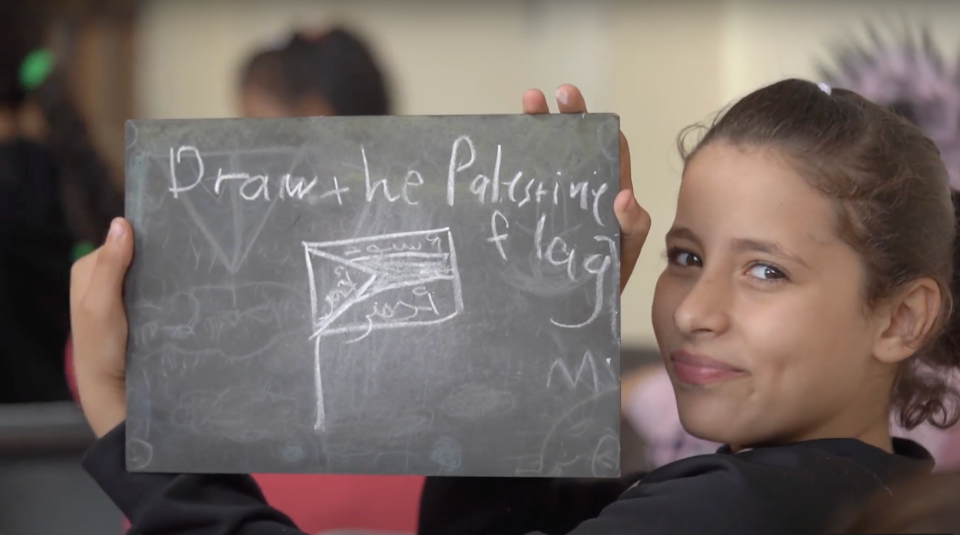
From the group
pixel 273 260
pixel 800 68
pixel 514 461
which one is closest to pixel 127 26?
pixel 800 68

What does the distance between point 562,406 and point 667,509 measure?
6.5 inches

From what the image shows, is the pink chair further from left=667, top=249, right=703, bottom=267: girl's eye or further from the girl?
left=667, top=249, right=703, bottom=267: girl's eye

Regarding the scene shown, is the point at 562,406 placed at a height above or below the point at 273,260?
below

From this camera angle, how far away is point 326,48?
2.24 m

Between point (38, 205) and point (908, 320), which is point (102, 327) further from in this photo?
point (38, 205)

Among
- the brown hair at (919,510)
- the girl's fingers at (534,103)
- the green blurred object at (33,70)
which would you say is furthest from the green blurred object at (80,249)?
the brown hair at (919,510)

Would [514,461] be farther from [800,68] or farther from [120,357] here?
[800,68]

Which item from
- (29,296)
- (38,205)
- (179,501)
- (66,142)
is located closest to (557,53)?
(66,142)

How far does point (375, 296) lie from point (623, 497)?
Answer: 1.26 ft

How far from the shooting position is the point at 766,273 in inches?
49.0

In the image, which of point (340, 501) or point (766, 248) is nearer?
point (766, 248)

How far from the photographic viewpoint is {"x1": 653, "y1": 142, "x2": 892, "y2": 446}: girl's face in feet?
4.03

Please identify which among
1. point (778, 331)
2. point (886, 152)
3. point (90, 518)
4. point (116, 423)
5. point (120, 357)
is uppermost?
point (886, 152)

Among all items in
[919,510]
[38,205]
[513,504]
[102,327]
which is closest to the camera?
[919,510]
